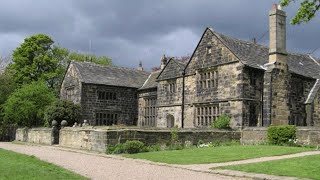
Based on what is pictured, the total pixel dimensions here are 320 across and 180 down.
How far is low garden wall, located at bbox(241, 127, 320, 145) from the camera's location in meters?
25.6

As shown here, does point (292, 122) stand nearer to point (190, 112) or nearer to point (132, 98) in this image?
point (190, 112)

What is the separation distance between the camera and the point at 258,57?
33781mm

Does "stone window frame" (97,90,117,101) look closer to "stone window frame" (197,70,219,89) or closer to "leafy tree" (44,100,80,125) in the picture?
"leafy tree" (44,100,80,125)

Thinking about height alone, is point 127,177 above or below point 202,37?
below

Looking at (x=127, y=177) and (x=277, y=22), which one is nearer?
(x=127, y=177)

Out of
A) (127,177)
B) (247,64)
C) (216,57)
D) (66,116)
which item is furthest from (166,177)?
(66,116)

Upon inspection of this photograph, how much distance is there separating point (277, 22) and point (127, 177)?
22417mm

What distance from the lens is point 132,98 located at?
150 ft

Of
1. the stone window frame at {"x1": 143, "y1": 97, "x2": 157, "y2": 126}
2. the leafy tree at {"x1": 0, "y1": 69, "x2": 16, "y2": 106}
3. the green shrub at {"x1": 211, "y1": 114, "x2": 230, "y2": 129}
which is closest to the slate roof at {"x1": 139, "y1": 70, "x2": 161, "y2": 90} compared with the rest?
the stone window frame at {"x1": 143, "y1": 97, "x2": 157, "y2": 126}

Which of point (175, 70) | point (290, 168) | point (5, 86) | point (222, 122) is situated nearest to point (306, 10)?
point (290, 168)

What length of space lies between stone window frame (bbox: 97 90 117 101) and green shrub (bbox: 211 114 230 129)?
15.7 meters

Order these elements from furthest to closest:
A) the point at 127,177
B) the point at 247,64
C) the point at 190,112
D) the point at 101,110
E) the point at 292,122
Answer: the point at 101,110
the point at 190,112
the point at 292,122
the point at 247,64
the point at 127,177

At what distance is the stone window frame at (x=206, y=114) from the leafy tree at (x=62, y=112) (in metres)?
12.8

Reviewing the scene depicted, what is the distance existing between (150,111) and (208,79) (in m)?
11.0
